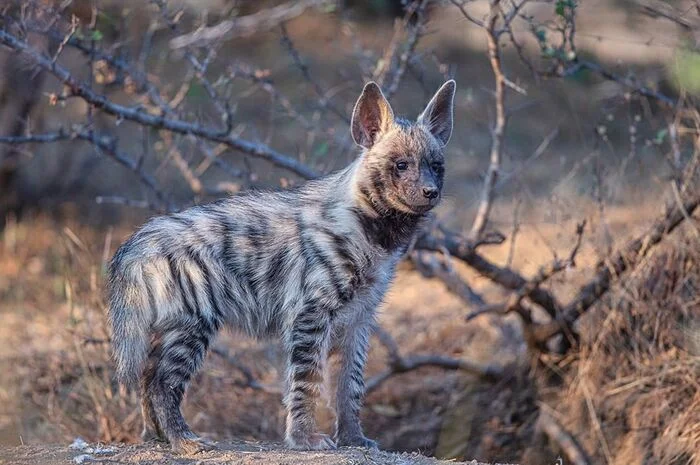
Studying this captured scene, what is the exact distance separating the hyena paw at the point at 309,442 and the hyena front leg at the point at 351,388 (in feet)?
0.83

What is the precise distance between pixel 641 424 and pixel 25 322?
4383 mm

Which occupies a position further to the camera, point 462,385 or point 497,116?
point 462,385

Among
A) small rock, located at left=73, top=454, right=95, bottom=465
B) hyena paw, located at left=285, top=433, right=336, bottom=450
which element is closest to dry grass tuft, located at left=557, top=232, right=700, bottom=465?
hyena paw, located at left=285, top=433, right=336, bottom=450

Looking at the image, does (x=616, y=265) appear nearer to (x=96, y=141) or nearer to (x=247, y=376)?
(x=247, y=376)

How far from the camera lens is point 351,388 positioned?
4.61m

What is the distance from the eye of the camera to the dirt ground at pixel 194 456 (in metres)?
3.94

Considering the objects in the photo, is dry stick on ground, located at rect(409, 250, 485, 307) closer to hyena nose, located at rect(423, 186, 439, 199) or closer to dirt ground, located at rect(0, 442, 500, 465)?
hyena nose, located at rect(423, 186, 439, 199)

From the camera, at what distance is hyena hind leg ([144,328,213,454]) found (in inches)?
165

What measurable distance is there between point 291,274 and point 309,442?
2.25 feet

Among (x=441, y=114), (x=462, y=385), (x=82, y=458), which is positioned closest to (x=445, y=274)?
(x=462, y=385)

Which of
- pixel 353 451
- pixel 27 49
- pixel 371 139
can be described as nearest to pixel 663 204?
pixel 371 139

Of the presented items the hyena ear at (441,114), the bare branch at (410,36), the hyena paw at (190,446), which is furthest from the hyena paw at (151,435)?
the bare branch at (410,36)

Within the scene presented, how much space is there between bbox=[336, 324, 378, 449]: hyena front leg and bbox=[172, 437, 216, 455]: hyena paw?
0.66 meters

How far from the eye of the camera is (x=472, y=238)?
5996 mm
